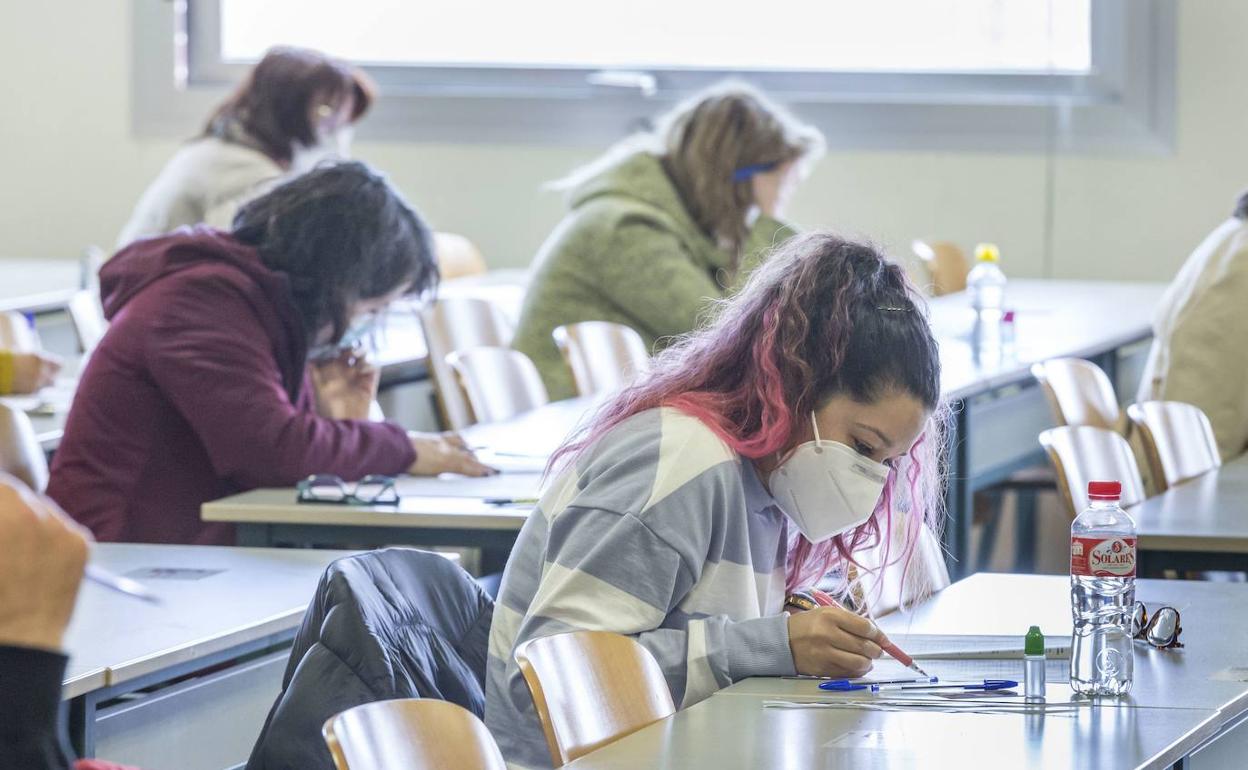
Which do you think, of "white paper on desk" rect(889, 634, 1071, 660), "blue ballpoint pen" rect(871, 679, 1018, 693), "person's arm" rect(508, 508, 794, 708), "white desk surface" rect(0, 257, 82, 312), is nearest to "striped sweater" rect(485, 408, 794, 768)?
"person's arm" rect(508, 508, 794, 708)

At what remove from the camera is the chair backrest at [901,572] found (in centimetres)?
259

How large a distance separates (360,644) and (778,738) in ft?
1.53

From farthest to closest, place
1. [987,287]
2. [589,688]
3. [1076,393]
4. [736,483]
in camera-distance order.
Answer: [987,287] < [1076,393] < [736,483] < [589,688]

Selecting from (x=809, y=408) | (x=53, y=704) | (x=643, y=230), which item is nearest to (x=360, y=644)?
(x=809, y=408)

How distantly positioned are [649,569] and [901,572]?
73cm

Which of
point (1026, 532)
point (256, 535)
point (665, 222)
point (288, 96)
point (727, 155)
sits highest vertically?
point (288, 96)

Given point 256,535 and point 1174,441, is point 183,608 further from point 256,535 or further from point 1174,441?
point 1174,441

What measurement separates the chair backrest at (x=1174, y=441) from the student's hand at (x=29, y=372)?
2421 mm

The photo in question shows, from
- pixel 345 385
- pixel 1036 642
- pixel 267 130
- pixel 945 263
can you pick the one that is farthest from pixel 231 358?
pixel 945 263

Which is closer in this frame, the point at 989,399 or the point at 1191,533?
the point at 1191,533

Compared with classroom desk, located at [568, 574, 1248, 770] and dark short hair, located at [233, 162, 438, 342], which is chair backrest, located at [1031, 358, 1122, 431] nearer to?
dark short hair, located at [233, 162, 438, 342]

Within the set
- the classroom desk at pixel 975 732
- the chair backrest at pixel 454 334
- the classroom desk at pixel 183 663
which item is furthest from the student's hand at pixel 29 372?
the classroom desk at pixel 975 732

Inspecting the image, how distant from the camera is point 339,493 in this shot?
3.38 m

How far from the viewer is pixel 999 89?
24.4 feet
